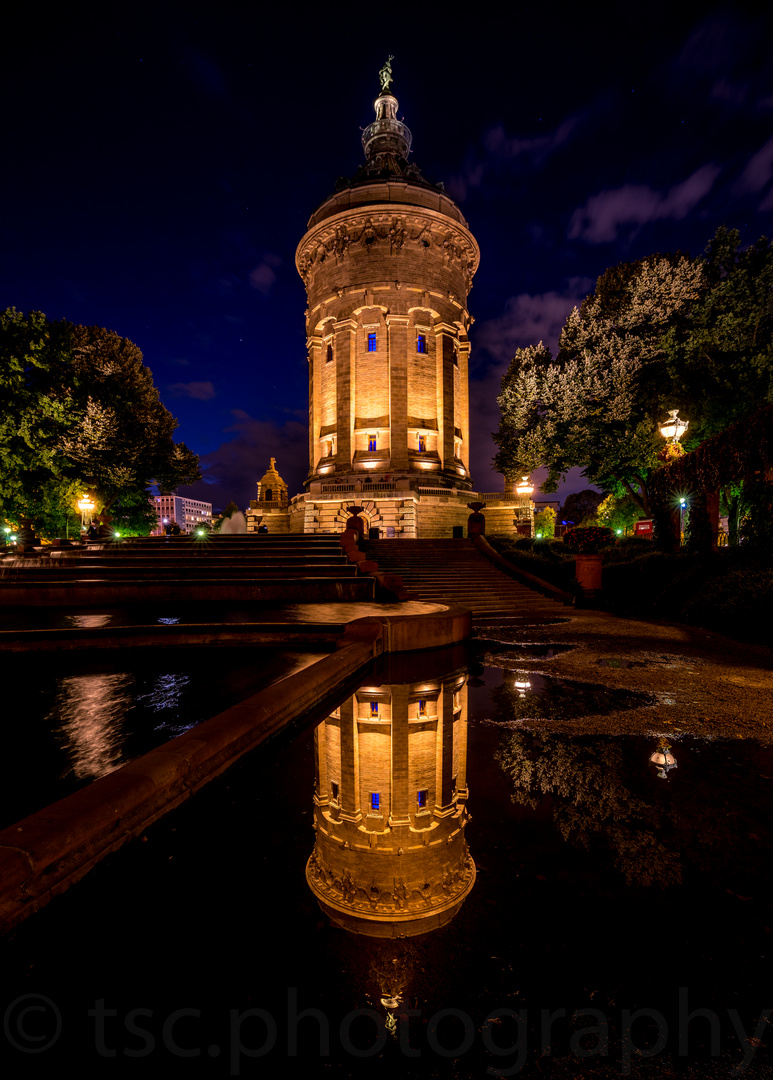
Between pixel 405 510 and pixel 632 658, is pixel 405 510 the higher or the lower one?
the higher one

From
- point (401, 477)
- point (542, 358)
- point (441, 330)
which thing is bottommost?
point (401, 477)

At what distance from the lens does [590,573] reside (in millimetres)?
15406

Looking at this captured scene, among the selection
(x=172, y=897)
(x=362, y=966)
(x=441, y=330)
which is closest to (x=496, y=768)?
(x=362, y=966)

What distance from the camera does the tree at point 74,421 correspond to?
88.9ft

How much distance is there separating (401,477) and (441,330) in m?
12.1

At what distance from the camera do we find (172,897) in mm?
2072

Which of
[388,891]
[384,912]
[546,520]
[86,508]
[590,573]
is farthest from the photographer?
[546,520]

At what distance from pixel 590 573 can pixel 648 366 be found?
45.4 ft

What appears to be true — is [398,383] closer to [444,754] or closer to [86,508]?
[86,508]

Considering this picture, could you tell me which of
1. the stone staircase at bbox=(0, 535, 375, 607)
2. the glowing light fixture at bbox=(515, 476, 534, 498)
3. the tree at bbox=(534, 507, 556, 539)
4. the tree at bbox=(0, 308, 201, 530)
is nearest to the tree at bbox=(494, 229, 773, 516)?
the glowing light fixture at bbox=(515, 476, 534, 498)

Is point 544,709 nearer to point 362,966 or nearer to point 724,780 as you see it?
point 724,780

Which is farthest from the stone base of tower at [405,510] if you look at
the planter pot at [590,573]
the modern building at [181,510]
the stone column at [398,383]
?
the modern building at [181,510]

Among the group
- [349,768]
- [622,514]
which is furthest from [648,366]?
[349,768]

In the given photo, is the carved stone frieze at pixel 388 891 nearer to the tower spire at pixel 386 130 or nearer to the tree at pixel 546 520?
the tree at pixel 546 520
